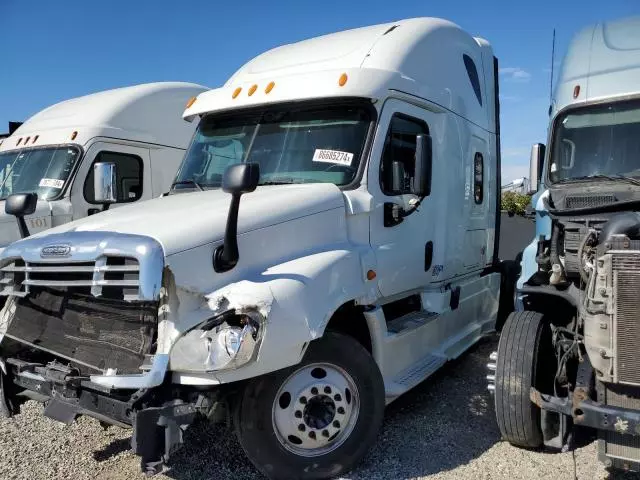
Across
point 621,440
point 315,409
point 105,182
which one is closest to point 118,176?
point 105,182

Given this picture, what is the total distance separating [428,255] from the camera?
17.8 ft

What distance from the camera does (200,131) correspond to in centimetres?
534

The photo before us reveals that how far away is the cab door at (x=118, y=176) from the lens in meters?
7.70

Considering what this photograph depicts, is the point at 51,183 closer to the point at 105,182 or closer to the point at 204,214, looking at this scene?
the point at 105,182

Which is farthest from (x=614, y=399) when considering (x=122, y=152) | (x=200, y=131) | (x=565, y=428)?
(x=122, y=152)

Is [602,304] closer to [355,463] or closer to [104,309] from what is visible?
[355,463]

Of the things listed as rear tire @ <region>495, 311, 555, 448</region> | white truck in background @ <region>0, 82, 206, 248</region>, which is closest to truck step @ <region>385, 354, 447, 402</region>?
rear tire @ <region>495, 311, 555, 448</region>

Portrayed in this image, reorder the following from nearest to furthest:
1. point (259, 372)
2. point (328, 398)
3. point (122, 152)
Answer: point (259, 372), point (328, 398), point (122, 152)

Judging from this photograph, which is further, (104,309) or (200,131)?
(200,131)

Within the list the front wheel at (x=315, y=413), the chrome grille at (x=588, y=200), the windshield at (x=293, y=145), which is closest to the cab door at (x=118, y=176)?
the windshield at (x=293, y=145)

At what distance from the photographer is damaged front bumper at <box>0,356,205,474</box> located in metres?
3.24

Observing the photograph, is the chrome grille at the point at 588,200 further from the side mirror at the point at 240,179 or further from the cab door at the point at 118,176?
the cab door at the point at 118,176

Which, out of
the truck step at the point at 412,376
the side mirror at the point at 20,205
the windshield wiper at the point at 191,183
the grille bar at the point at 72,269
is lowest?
the truck step at the point at 412,376

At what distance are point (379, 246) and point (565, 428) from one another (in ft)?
6.07
